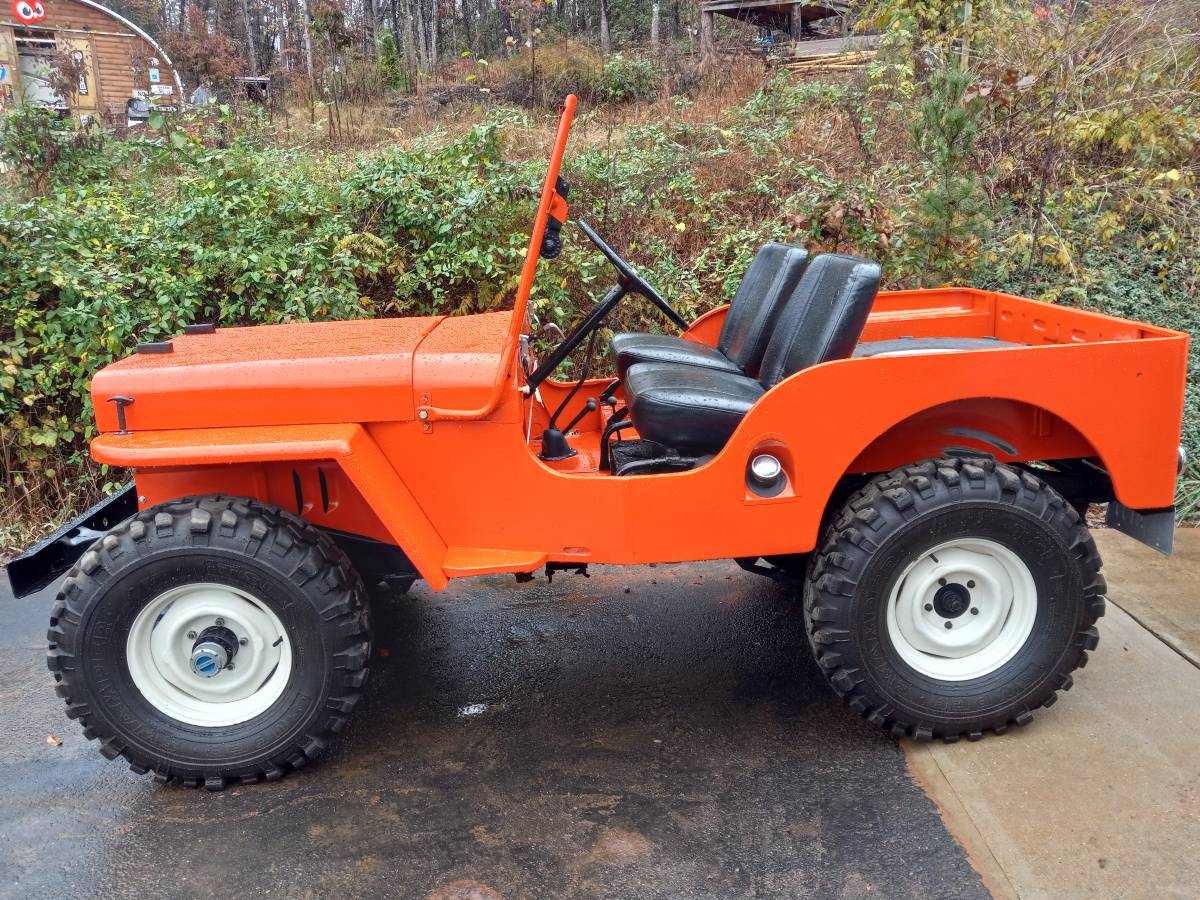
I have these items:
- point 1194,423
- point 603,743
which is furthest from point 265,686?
point 1194,423

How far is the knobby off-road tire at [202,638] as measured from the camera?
2.61 m

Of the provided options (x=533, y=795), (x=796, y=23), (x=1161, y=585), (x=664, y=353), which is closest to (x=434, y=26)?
(x=796, y=23)

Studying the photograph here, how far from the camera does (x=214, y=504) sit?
267 centimetres

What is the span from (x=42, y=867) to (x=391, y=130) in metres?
8.39

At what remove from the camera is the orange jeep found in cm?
264

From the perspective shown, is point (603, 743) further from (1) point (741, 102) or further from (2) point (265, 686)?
(1) point (741, 102)

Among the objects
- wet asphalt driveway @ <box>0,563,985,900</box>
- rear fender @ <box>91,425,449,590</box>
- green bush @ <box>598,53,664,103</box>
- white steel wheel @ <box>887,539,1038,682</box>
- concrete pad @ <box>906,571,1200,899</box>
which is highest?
green bush @ <box>598,53,664,103</box>

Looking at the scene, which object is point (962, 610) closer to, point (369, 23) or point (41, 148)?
point (41, 148)

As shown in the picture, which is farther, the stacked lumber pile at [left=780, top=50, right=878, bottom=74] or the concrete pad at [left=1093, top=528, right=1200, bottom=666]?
the stacked lumber pile at [left=780, top=50, right=878, bottom=74]

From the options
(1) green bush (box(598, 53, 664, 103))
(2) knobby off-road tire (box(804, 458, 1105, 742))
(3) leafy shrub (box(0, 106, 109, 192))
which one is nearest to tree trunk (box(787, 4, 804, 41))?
(1) green bush (box(598, 53, 664, 103))

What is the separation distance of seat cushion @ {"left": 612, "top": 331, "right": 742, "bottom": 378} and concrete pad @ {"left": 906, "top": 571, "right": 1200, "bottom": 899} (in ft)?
5.10

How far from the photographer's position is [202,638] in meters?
2.71

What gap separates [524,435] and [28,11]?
15.0m

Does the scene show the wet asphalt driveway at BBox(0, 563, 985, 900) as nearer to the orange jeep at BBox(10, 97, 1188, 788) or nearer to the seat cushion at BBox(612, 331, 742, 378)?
the orange jeep at BBox(10, 97, 1188, 788)
